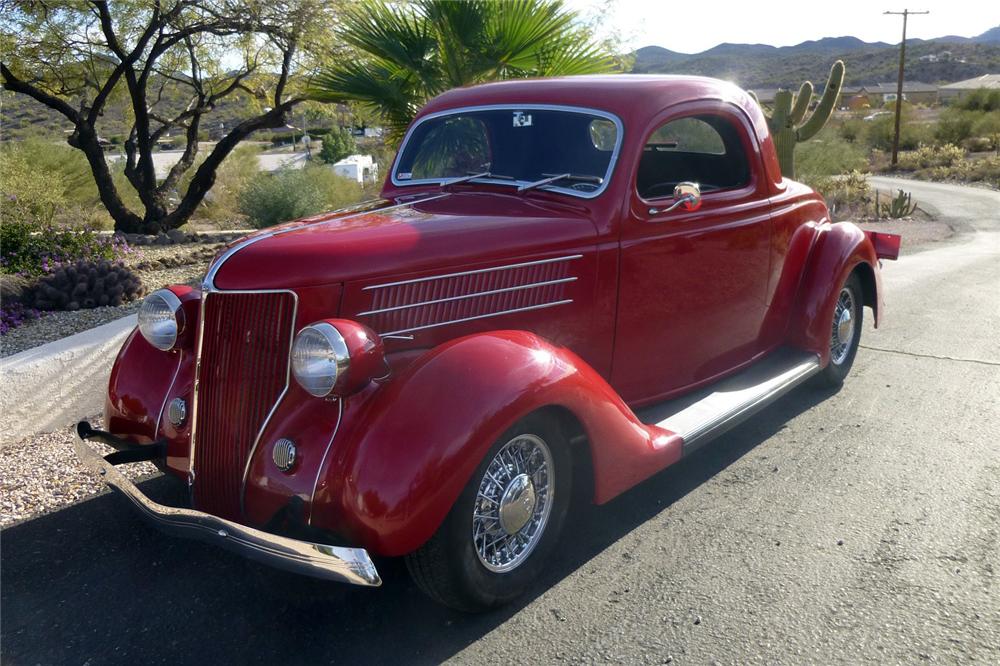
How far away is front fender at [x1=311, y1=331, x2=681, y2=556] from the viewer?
2.55 metres

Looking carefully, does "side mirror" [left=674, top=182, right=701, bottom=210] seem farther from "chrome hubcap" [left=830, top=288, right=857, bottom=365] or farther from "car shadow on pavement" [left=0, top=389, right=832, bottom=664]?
"chrome hubcap" [left=830, top=288, right=857, bottom=365]

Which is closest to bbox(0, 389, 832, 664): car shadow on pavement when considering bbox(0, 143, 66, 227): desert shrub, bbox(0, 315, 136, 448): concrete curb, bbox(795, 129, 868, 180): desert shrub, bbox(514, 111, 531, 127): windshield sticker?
bbox(0, 315, 136, 448): concrete curb

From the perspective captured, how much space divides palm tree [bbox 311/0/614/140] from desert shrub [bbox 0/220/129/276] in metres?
2.48

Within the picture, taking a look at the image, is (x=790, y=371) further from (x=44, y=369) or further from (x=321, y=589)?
(x=44, y=369)

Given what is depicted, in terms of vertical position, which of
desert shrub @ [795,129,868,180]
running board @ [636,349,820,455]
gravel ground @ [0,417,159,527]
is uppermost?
running board @ [636,349,820,455]

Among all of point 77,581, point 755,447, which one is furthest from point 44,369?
point 755,447

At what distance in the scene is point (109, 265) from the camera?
257 inches

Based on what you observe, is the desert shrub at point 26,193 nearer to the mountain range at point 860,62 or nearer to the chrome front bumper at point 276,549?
the chrome front bumper at point 276,549

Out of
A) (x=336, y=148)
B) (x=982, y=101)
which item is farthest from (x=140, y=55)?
(x=982, y=101)

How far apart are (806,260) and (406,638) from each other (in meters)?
3.34

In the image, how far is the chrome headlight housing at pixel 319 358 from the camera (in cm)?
261

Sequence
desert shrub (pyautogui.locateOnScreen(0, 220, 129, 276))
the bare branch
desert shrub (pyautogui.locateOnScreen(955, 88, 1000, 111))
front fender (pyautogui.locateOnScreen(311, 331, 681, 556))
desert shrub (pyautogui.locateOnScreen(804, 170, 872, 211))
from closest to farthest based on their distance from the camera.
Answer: front fender (pyautogui.locateOnScreen(311, 331, 681, 556)) < desert shrub (pyautogui.locateOnScreen(0, 220, 129, 276)) < the bare branch < desert shrub (pyautogui.locateOnScreen(804, 170, 872, 211)) < desert shrub (pyautogui.locateOnScreen(955, 88, 1000, 111))

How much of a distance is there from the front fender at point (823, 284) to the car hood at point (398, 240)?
1.90 meters

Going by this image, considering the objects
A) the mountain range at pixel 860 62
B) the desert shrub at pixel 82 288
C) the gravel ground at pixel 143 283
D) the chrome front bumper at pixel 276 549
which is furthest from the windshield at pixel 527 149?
the mountain range at pixel 860 62
